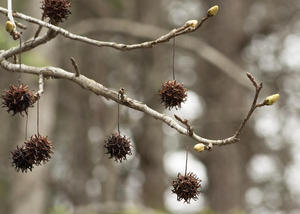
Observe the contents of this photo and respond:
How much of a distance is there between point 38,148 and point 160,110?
9.38 metres

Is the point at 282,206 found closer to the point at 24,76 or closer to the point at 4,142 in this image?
the point at 4,142

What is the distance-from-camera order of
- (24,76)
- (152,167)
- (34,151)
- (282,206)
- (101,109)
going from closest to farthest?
(34,151) → (24,76) → (152,167) → (101,109) → (282,206)

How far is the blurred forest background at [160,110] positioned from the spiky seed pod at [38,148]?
4643 mm

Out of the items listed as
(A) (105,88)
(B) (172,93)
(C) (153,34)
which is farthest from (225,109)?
(A) (105,88)

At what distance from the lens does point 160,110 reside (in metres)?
11.8

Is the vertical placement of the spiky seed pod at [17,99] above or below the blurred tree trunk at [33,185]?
below

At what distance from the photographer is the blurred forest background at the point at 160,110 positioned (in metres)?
8.45

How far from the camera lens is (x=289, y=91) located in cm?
1201

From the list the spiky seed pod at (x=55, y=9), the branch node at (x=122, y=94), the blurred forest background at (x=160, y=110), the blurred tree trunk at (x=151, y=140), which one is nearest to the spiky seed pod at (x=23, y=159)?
the branch node at (x=122, y=94)

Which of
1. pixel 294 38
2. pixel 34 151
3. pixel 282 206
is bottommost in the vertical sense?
pixel 34 151

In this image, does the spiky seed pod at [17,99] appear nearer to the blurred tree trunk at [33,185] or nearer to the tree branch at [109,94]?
the tree branch at [109,94]

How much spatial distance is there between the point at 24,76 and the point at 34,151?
4.92 m

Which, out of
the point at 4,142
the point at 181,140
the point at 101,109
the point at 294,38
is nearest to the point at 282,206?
the point at 181,140

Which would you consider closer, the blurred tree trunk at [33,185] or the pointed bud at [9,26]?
the pointed bud at [9,26]
